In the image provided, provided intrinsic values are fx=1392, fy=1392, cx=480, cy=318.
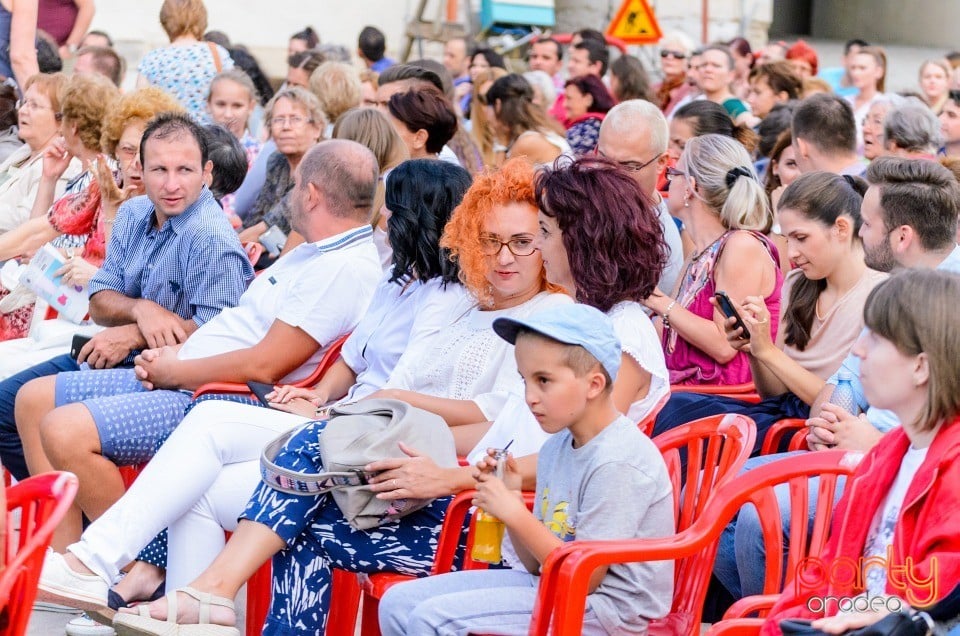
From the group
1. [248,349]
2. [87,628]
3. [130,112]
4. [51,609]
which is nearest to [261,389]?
[248,349]

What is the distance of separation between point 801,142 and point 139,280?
8.95 ft

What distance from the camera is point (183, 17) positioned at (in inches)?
342

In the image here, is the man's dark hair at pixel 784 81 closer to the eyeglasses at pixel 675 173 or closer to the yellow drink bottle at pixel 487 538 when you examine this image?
the eyeglasses at pixel 675 173

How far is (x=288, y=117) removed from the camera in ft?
22.9

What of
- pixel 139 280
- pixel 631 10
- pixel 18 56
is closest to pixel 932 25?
pixel 631 10

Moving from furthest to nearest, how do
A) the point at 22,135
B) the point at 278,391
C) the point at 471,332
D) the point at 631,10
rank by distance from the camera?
the point at 631,10
the point at 22,135
the point at 278,391
the point at 471,332

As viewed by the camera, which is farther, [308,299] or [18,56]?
[18,56]

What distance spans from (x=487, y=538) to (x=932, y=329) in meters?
1.14

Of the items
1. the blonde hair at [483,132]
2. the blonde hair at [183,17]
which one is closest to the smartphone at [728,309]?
the blonde hair at [483,132]

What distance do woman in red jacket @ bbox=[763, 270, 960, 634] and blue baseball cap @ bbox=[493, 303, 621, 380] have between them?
0.63 meters

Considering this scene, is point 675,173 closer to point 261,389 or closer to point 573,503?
point 261,389

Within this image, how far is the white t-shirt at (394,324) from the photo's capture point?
421 cm

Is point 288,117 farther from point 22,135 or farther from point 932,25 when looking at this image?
point 932,25

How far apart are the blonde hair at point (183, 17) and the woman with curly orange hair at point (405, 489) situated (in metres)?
5.22
